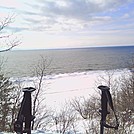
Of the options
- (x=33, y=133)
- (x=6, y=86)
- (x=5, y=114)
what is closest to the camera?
(x=33, y=133)

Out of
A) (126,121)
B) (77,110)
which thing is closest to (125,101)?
(77,110)

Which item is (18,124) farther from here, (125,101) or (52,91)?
(52,91)

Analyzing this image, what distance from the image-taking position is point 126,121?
232 inches

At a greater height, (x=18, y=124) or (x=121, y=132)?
(x=18, y=124)

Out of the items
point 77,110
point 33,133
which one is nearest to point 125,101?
point 77,110

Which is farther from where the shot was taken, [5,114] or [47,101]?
[47,101]

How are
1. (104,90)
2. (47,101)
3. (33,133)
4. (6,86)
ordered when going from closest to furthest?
(104,90), (33,133), (6,86), (47,101)

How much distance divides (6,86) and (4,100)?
1993mm

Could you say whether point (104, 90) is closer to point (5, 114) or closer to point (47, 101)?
point (5, 114)

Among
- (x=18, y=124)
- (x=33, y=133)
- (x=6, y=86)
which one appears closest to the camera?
(x=18, y=124)

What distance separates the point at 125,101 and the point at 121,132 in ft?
37.3

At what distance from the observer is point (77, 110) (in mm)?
19578

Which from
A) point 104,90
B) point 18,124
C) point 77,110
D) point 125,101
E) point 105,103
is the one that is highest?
point 104,90

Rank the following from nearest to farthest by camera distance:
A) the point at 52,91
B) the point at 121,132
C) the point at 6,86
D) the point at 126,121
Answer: the point at 121,132
the point at 126,121
the point at 6,86
the point at 52,91
